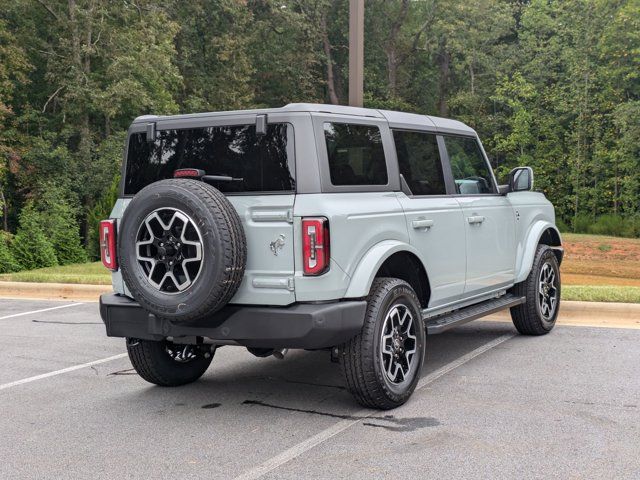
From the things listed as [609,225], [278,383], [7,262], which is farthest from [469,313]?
[609,225]

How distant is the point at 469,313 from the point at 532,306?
4.30 ft

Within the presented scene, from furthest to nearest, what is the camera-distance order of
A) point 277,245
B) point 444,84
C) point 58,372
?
point 444,84
point 58,372
point 277,245

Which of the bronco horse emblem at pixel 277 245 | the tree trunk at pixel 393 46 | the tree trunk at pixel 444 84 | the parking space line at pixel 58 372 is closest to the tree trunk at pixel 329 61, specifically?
the tree trunk at pixel 393 46

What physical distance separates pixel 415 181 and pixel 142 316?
2.39 m

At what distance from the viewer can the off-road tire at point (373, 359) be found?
518 cm

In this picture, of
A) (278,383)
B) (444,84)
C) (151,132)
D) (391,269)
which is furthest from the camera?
(444,84)

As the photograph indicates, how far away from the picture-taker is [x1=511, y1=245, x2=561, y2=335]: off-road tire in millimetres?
7777

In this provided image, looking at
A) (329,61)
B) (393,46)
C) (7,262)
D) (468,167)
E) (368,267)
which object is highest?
(393,46)

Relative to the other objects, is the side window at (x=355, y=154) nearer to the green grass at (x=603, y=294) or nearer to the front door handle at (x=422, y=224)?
the front door handle at (x=422, y=224)

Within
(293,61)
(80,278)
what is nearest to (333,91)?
(293,61)

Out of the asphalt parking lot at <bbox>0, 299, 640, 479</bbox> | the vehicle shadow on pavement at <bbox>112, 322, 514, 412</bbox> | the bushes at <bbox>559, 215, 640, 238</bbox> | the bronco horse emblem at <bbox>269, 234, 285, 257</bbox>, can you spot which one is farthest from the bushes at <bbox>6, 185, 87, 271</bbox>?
the bushes at <bbox>559, 215, 640, 238</bbox>

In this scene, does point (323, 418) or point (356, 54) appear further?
point (356, 54)

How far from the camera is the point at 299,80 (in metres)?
40.8

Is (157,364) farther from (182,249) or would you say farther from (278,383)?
(182,249)
